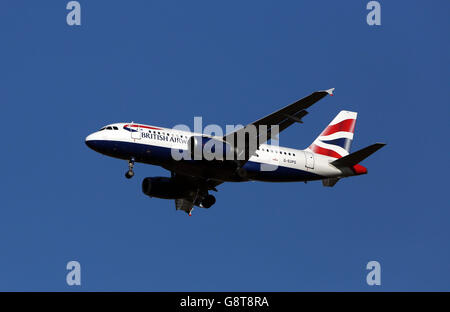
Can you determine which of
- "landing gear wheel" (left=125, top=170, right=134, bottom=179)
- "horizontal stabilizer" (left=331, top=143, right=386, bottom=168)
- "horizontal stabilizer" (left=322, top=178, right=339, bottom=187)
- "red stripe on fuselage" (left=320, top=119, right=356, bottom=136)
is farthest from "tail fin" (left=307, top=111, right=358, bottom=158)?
"landing gear wheel" (left=125, top=170, right=134, bottom=179)

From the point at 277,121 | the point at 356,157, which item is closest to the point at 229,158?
the point at 277,121

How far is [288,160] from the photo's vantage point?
52188 millimetres

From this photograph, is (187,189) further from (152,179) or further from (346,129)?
(346,129)

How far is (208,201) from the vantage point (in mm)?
55750

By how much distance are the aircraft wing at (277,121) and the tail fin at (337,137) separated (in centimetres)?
730

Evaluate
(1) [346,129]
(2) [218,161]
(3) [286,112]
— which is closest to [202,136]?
(2) [218,161]

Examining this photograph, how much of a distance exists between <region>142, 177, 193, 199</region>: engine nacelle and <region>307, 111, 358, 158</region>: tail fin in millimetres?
9469

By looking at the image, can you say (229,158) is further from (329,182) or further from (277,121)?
(329,182)

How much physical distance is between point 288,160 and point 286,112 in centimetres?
594

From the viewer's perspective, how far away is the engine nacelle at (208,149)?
159 ft

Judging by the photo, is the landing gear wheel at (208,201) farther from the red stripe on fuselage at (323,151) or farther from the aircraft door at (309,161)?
the red stripe on fuselage at (323,151)

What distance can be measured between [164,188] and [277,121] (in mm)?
10975

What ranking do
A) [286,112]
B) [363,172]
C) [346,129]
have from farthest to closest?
[346,129] < [363,172] < [286,112]

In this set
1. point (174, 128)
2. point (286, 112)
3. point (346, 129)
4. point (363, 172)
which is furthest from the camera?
point (346, 129)
